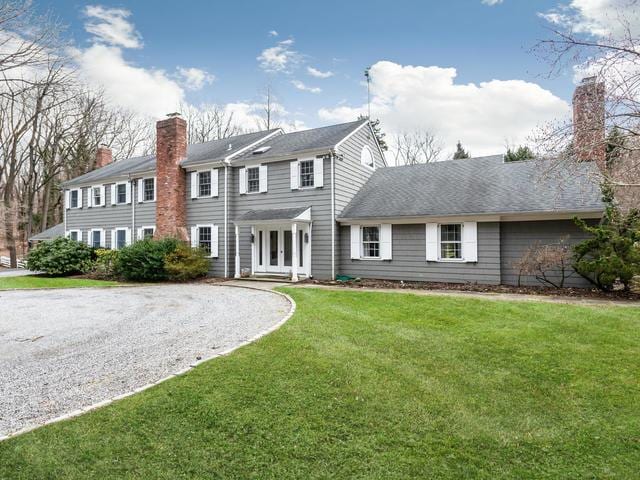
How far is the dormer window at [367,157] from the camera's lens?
1742 cm

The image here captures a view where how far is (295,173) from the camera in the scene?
1568cm

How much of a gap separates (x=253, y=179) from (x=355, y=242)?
17.4 ft

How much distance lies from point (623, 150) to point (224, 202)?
1467 cm

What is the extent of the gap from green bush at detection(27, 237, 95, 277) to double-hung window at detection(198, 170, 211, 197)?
7.37 m

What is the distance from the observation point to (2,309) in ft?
32.8

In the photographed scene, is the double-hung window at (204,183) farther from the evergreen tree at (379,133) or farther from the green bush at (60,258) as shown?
the evergreen tree at (379,133)

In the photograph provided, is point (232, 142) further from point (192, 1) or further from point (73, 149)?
point (73, 149)

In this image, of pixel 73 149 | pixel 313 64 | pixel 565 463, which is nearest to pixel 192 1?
pixel 313 64

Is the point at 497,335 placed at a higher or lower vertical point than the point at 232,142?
lower

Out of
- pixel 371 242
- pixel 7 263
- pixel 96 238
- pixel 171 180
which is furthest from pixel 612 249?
pixel 7 263

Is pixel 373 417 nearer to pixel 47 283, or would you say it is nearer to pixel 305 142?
pixel 305 142

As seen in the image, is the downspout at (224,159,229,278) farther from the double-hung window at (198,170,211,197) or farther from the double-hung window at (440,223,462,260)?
the double-hung window at (440,223,462,260)

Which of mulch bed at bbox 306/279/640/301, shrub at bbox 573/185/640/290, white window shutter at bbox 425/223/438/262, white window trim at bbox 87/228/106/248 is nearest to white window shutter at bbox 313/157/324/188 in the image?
mulch bed at bbox 306/279/640/301

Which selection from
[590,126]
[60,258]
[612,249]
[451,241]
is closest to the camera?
[590,126]
